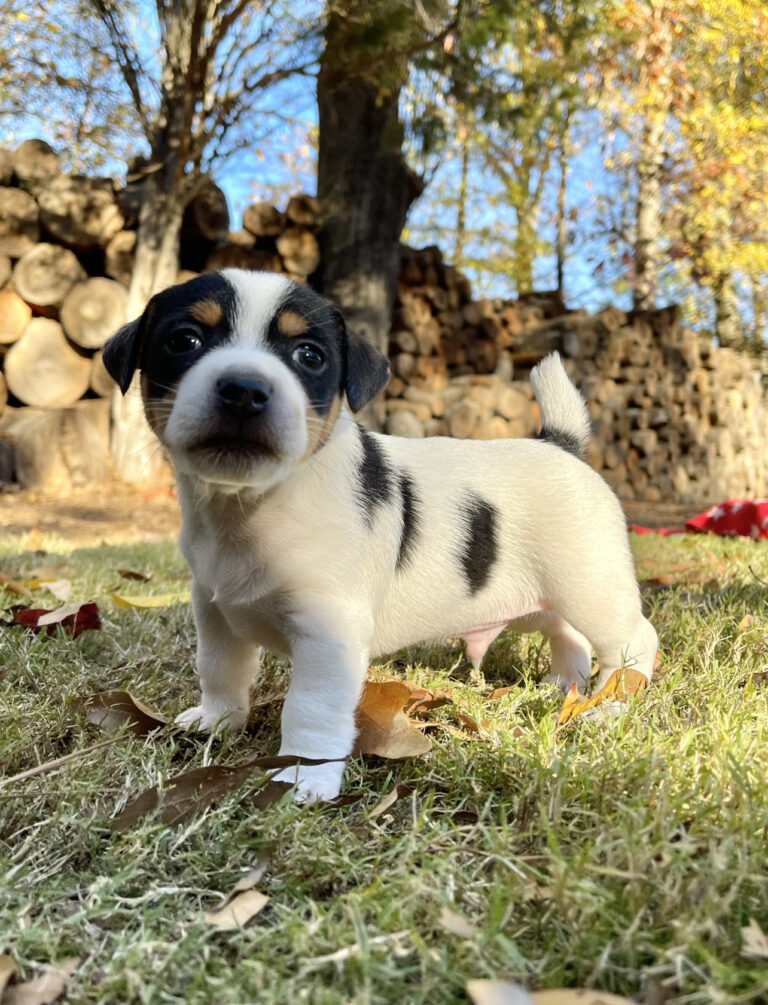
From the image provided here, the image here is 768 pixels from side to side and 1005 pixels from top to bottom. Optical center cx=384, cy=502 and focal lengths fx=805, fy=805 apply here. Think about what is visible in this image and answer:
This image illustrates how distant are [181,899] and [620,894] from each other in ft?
1.96

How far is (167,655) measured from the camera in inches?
92.0

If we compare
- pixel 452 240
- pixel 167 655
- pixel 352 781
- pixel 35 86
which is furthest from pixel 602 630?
pixel 452 240

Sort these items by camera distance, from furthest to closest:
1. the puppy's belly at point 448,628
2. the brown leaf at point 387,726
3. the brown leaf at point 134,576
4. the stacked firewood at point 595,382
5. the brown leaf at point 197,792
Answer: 1. the stacked firewood at point 595,382
2. the brown leaf at point 134,576
3. the puppy's belly at point 448,628
4. the brown leaf at point 387,726
5. the brown leaf at point 197,792

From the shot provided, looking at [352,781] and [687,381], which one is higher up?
[687,381]

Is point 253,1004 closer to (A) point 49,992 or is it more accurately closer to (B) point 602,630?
(A) point 49,992

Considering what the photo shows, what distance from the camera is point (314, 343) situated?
171cm

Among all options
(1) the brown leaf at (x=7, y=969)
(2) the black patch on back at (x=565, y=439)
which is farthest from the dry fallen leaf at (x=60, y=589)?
(1) the brown leaf at (x=7, y=969)

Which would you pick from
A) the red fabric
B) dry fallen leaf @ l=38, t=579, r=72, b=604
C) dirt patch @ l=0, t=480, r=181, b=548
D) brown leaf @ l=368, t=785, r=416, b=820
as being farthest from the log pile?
brown leaf @ l=368, t=785, r=416, b=820

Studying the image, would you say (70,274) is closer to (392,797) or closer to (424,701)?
(424,701)

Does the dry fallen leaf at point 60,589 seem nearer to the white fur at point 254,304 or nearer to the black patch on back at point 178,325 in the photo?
the black patch on back at point 178,325

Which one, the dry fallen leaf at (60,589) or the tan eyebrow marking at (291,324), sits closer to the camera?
the tan eyebrow marking at (291,324)

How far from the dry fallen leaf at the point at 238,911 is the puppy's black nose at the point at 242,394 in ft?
2.58

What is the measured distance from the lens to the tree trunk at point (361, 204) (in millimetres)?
7039

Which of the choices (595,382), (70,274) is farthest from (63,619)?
(595,382)
